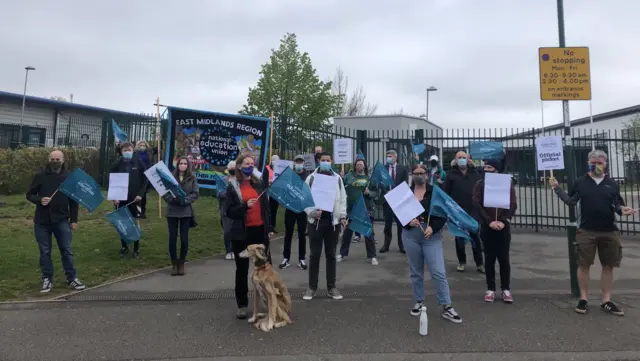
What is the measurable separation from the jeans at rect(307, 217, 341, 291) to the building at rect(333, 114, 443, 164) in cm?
616

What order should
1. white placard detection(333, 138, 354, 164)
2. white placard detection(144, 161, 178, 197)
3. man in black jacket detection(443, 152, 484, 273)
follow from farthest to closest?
white placard detection(333, 138, 354, 164), man in black jacket detection(443, 152, 484, 273), white placard detection(144, 161, 178, 197)

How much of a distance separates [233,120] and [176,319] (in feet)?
19.0

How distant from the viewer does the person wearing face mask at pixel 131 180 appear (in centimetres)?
775

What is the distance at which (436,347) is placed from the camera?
14.0 feet

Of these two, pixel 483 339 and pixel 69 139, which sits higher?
pixel 69 139

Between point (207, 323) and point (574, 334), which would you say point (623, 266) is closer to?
point (574, 334)

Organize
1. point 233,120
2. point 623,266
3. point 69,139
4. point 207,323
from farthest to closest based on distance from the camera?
point 69,139, point 233,120, point 623,266, point 207,323

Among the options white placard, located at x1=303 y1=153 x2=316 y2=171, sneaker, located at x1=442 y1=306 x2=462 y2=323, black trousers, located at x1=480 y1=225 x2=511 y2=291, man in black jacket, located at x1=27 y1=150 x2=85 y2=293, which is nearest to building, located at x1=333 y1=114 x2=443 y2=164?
white placard, located at x1=303 y1=153 x2=316 y2=171

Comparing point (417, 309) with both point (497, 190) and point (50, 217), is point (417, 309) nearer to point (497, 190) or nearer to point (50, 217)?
point (497, 190)

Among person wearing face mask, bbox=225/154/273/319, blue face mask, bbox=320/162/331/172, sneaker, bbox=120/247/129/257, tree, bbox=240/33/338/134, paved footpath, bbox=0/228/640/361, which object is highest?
tree, bbox=240/33/338/134

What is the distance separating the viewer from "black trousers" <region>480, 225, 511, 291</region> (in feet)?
18.4

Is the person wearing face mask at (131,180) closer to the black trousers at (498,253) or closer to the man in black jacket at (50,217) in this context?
the man in black jacket at (50,217)

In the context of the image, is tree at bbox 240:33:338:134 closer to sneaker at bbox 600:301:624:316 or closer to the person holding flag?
the person holding flag

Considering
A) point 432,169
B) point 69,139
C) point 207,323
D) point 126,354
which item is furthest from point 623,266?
point 69,139
